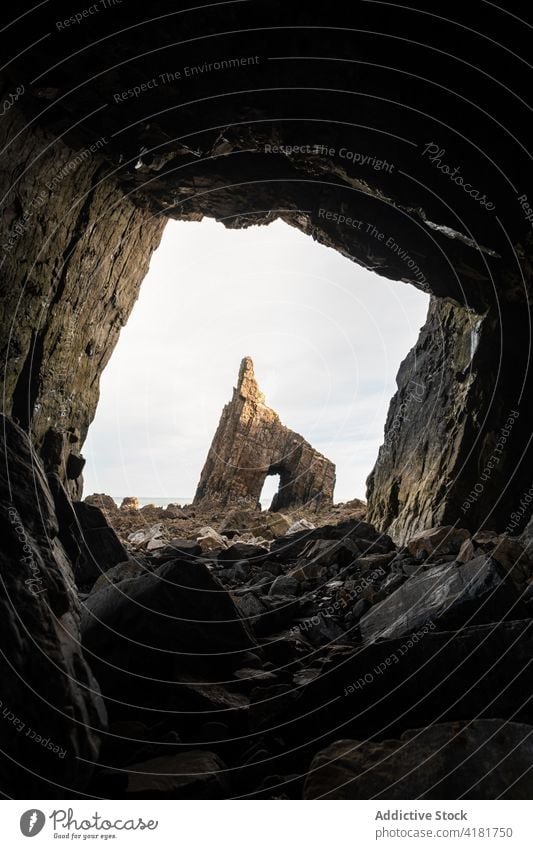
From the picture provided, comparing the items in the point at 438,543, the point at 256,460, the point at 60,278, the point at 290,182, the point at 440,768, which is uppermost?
the point at 290,182

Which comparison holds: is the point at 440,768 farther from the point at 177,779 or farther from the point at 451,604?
the point at 451,604

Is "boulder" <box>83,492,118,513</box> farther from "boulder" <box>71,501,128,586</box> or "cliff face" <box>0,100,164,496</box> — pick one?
"boulder" <box>71,501,128,586</box>

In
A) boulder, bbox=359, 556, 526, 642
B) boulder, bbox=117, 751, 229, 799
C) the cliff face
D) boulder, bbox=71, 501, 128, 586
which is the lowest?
boulder, bbox=117, 751, 229, 799

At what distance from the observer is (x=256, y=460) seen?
33281 millimetres

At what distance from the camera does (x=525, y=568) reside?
5348mm

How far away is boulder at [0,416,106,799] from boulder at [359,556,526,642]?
2734 mm

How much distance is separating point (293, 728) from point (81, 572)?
16.9 ft

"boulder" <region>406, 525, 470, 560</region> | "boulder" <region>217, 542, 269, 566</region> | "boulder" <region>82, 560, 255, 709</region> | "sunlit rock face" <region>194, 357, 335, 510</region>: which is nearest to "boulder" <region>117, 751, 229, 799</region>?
"boulder" <region>82, 560, 255, 709</region>

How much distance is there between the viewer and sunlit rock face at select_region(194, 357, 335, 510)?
32.5 meters
